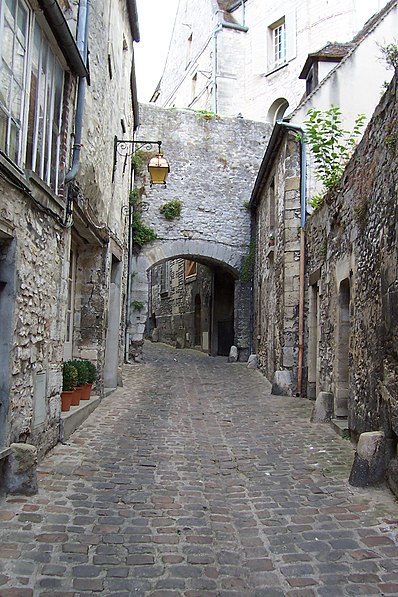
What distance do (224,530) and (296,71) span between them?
63.2 feet

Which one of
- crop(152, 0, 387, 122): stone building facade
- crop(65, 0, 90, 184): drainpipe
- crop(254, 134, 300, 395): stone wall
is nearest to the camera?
crop(65, 0, 90, 184): drainpipe

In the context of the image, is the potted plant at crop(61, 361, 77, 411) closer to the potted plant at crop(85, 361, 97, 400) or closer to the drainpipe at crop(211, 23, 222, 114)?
the potted plant at crop(85, 361, 97, 400)

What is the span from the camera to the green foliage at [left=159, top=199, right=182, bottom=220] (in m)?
14.8

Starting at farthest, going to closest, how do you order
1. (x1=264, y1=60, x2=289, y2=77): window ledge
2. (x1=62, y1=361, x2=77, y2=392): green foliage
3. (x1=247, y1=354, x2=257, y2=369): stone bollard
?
(x1=264, y1=60, x2=289, y2=77): window ledge < (x1=247, y1=354, x2=257, y2=369): stone bollard < (x1=62, y1=361, x2=77, y2=392): green foliage

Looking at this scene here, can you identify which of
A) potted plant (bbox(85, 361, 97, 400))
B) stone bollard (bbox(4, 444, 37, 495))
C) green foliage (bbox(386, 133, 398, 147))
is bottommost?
stone bollard (bbox(4, 444, 37, 495))

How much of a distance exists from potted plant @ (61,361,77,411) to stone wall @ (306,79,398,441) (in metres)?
3.09

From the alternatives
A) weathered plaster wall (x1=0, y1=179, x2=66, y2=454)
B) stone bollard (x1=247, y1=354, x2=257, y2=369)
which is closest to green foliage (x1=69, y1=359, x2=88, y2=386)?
weathered plaster wall (x1=0, y1=179, x2=66, y2=454)

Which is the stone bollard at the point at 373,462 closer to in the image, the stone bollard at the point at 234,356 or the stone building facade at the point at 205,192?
the stone building facade at the point at 205,192

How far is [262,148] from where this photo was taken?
15.8 metres

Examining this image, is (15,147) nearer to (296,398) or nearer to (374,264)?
(374,264)

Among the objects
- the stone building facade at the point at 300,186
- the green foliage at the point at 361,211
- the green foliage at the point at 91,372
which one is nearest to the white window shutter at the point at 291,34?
the stone building facade at the point at 300,186

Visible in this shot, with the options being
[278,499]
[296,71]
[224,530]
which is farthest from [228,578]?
[296,71]

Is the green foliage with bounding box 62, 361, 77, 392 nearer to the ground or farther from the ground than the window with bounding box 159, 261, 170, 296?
nearer to the ground

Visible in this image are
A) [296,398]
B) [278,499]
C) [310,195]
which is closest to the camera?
[278,499]
